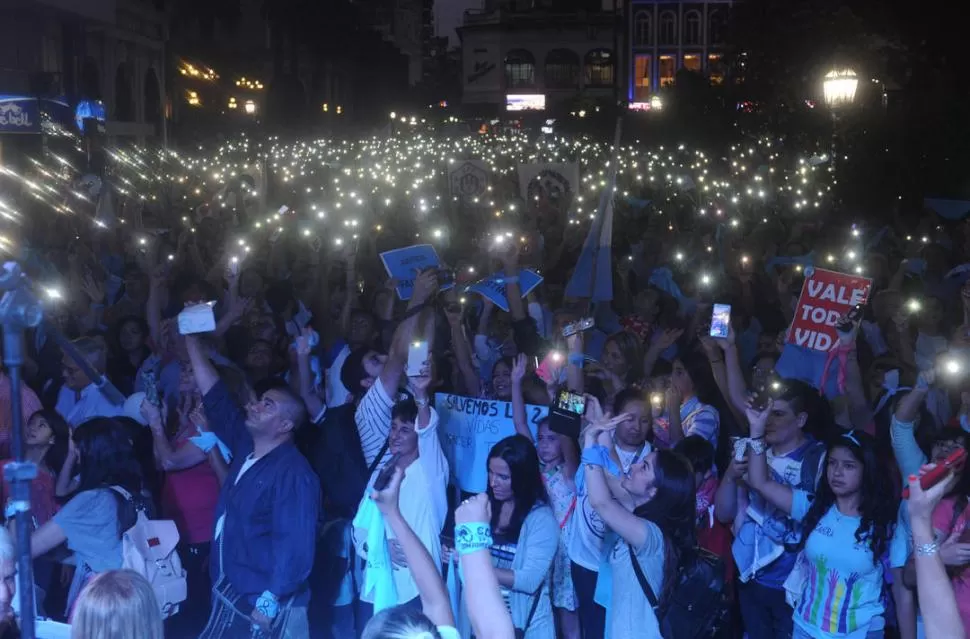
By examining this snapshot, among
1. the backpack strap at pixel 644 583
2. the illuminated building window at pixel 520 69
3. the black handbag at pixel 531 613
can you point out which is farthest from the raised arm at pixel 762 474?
the illuminated building window at pixel 520 69

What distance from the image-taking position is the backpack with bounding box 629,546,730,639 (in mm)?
4961

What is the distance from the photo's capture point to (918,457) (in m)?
6.16

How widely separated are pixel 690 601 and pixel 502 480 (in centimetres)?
101

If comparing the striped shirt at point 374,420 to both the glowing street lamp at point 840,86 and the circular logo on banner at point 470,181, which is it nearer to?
the glowing street lamp at point 840,86

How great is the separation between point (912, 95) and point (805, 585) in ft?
49.0

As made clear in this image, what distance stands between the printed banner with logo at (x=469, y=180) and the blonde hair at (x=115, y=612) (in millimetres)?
16618

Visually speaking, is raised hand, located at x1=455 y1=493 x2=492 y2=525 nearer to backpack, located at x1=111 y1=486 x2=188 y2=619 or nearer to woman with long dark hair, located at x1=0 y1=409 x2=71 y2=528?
backpack, located at x1=111 y1=486 x2=188 y2=619

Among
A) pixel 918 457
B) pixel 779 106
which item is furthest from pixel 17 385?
pixel 779 106

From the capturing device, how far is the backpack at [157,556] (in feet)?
17.9

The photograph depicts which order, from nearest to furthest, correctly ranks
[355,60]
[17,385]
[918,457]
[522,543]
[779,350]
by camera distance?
[17,385] → [522,543] → [918,457] → [779,350] → [355,60]

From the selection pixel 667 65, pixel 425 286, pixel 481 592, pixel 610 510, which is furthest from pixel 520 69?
pixel 481 592

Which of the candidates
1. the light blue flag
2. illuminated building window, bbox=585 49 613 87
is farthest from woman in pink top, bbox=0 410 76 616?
illuminated building window, bbox=585 49 613 87

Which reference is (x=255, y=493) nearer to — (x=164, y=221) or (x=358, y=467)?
(x=358, y=467)

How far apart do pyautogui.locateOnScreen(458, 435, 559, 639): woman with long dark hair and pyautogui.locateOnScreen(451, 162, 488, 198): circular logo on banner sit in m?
14.7
